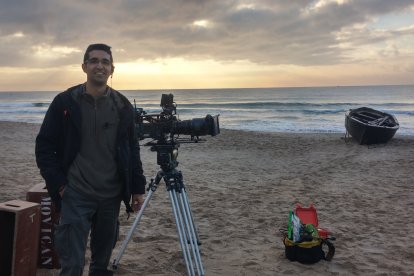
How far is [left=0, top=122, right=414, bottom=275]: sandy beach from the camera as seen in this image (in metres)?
4.18

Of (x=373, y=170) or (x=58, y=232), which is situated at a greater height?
(x=58, y=232)

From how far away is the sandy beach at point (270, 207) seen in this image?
13.7 feet

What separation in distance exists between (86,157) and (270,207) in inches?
170

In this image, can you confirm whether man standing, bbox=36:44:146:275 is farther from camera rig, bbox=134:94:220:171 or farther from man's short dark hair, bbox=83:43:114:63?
camera rig, bbox=134:94:220:171

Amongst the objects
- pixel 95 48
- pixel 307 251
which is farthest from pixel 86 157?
pixel 307 251

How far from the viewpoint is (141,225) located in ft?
17.7

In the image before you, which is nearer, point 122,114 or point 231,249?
point 122,114

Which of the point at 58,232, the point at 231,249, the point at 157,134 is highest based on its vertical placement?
the point at 157,134

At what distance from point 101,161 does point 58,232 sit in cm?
56

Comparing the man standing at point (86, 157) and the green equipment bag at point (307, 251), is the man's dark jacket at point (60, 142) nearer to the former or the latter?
the man standing at point (86, 157)

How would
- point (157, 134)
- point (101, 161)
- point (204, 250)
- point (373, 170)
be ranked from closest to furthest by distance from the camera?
1. point (101, 161)
2. point (157, 134)
3. point (204, 250)
4. point (373, 170)

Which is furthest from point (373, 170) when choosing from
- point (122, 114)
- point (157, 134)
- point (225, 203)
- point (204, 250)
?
point (122, 114)

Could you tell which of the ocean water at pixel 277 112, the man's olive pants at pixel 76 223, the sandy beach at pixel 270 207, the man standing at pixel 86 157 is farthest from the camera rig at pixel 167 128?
the ocean water at pixel 277 112

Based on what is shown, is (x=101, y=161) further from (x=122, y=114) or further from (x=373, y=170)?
(x=373, y=170)
